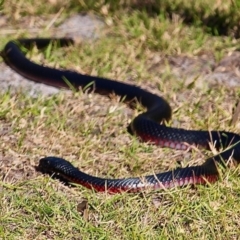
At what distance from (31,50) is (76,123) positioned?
1402 mm

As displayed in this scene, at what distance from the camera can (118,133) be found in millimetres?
5121

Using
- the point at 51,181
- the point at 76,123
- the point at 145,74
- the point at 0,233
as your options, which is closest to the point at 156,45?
the point at 145,74

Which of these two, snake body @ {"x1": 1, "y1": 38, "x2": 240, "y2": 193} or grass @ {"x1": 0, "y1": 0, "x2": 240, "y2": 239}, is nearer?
grass @ {"x1": 0, "y1": 0, "x2": 240, "y2": 239}

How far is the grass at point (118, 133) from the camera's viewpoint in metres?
3.95

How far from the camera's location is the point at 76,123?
5.18 m

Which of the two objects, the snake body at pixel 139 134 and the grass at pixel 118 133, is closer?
the grass at pixel 118 133

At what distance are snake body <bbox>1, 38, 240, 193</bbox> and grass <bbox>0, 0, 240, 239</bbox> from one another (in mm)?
66

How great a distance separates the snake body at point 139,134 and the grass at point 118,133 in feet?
0.22

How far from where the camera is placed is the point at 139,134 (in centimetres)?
507

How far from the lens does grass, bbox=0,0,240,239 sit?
3945 millimetres

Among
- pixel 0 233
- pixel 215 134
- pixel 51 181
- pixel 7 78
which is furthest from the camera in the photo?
pixel 7 78

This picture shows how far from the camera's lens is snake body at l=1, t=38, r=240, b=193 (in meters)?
4.28

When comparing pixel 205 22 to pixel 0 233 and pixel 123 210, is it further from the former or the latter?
pixel 0 233

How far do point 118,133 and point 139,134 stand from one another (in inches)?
5.6
